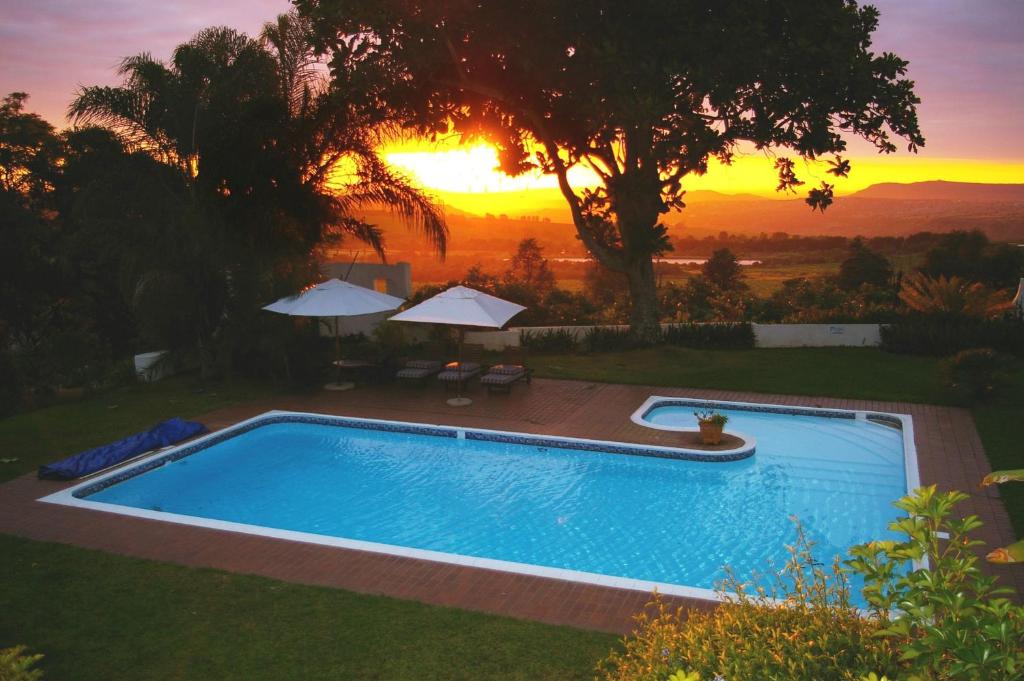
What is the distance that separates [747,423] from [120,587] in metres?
10.6

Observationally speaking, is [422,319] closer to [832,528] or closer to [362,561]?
[362,561]

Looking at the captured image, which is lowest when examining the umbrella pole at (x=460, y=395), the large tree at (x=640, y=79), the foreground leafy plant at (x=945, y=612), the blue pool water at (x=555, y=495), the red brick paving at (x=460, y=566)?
the blue pool water at (x=555, y=495)

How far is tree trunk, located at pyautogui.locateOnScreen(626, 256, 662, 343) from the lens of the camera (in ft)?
65.7

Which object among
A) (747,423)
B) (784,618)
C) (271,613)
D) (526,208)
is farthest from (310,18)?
(526,208)

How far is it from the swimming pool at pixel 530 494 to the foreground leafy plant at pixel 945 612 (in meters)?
3.58

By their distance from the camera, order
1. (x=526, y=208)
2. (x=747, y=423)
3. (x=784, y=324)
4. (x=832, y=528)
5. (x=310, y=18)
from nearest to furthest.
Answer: (x=832, y=528) → (x=747, y=423) → (x=310, y=18) → (x=784, y=324) → (x=526, y=208)

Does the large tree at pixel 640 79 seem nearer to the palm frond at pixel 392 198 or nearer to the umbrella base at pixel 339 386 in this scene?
the palm frond at pixel 392 198

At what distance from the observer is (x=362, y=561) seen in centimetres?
773

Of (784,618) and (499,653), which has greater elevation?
(784,618)

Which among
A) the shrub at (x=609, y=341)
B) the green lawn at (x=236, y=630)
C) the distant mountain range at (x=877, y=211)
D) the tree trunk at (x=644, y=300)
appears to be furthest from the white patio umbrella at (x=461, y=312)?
the distant mountain range at (x=877, y=211)

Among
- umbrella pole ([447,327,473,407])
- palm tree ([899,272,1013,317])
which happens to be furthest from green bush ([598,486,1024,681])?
palm tree ([899,272,1013,317])

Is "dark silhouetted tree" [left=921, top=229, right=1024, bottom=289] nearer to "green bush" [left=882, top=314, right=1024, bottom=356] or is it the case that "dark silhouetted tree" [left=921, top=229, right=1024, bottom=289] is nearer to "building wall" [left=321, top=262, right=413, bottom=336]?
"green bush" [left=882, top=314, right=1024, bottom=356]

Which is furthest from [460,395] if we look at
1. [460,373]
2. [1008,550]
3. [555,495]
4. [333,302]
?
[1008,550]

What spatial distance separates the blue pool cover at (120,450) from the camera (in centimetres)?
1046
